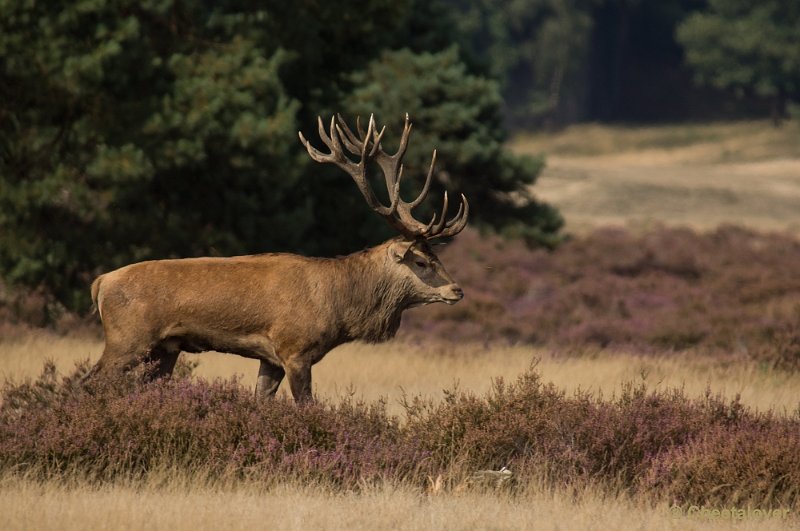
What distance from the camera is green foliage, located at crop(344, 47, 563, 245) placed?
67.7 feet

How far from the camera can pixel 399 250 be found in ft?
35.2

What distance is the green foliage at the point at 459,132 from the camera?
20625 mm

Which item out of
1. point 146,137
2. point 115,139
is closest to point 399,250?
point 146,137

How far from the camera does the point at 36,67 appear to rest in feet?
52.2

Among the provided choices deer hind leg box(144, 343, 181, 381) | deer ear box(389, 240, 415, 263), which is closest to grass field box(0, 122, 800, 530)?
deer hind leg box(144, 343, 181, 381)

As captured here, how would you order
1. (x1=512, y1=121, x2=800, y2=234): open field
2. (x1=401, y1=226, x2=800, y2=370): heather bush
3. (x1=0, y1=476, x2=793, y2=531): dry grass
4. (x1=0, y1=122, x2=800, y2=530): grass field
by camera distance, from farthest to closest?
(x1=512, y1=121, x2=800, y2=234): open field
(x1=401, y1=226, x2=800, y2=370): heather bush
(x1=0, y1=122, x2=800, y2=530): grass field
(x1=0, y1=476, x2=793, y2=531): dry grass

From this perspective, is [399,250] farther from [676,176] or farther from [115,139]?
[676,176]

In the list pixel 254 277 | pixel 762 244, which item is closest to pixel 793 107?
pixel 762 244

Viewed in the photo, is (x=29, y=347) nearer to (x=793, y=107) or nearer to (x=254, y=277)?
(x=254, y=277)

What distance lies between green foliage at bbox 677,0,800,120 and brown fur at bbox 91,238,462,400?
6806 cm

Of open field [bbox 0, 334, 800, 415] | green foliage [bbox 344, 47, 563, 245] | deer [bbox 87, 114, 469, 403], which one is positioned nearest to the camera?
deer [bbox 87, 114, 469, 403]

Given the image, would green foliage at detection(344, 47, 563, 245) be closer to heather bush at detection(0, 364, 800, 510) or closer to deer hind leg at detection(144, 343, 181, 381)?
deer hind leg at detection(144, 343, 181, 381)

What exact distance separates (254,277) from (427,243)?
1.45 meters

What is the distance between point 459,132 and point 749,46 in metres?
57.2
